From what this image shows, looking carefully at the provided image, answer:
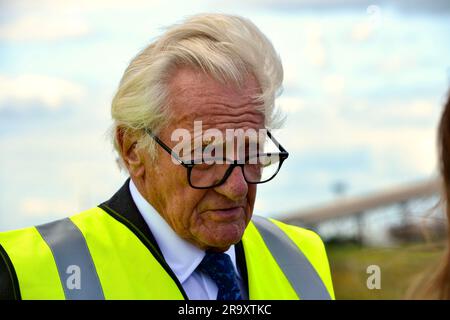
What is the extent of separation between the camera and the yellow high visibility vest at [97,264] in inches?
118

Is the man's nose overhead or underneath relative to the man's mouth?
overhead

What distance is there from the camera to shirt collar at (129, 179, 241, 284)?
10.4ft

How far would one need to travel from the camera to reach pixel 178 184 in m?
3.16

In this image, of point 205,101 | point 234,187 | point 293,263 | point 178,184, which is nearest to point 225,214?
point 234,187

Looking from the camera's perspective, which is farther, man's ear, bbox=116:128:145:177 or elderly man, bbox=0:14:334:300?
man's ear, bbox=116:128:145:177

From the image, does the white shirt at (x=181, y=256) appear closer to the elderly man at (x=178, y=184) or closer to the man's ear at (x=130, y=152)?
the elderly man at (x=178, y=184)

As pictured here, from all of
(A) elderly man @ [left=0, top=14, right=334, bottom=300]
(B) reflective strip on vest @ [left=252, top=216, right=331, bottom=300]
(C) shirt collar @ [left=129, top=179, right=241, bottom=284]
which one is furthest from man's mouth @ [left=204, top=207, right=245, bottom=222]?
(B) reflective strip on vest @ [left=252, top=216, right=331, bottom=300]

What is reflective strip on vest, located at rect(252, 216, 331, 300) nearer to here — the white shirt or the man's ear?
the white shirt

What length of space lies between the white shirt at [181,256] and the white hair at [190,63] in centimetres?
26

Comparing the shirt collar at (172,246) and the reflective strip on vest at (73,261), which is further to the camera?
the shirt collar at (172,246)

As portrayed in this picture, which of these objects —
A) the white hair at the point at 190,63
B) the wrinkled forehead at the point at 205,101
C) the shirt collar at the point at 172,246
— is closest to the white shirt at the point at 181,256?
the shirt collar at the point at 172,246

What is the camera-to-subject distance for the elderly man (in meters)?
3.09

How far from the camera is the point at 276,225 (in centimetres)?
371
